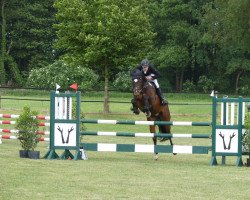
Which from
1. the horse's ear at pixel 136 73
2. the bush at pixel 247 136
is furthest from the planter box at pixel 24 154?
the bush at pixel 247 136

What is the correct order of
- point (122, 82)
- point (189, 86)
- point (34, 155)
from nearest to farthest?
1. point (34, 155)
2. point (122, 82)
3. point (189, 86)

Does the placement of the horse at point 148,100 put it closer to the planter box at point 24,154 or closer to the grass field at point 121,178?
the grass field at point 121,178

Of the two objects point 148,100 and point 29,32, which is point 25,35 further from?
point 148,100

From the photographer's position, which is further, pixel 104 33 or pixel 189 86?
pixel 189 86

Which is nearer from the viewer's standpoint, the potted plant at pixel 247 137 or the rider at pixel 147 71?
the potted plant at pixel 247 137

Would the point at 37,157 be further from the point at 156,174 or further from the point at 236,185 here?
the point at 236,185

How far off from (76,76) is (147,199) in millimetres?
50291

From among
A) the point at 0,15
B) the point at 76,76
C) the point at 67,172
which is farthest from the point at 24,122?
the point at 0,15

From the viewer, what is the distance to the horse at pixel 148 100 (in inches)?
737

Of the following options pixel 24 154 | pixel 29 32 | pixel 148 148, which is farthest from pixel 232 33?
pixel 24 154

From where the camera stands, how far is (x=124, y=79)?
2542 inches

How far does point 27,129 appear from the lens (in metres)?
17.7

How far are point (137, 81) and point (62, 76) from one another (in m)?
42.1

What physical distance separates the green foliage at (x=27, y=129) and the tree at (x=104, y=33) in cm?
2204
